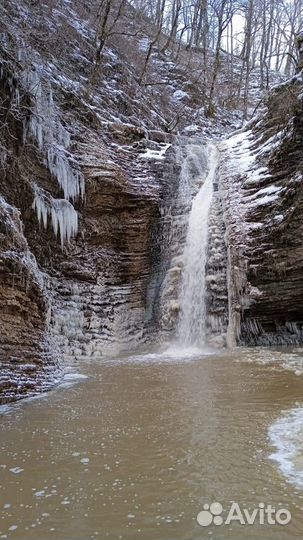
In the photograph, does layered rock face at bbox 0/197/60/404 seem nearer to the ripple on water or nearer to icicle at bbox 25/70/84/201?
the ripple on water

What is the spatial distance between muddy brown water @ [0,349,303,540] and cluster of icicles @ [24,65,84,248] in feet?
17.7

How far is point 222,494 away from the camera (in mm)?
3012

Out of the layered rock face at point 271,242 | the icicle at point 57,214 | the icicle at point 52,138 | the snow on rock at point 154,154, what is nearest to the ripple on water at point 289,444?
the layered rock face at point 271,242

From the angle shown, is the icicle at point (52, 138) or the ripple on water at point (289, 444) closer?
the ripple on water at point (289, 444)

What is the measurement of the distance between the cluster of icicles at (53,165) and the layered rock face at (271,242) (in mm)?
4103

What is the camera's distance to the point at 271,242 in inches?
422

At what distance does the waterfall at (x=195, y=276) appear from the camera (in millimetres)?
10984

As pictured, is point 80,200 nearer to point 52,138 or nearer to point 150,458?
point 52,138

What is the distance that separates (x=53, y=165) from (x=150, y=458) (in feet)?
29.3

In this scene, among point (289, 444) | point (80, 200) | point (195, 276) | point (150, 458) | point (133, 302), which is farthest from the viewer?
point (133, 302)

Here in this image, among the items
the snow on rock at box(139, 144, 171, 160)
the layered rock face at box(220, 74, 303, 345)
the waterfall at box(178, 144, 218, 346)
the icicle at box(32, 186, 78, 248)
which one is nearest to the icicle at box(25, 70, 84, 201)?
the icicle at box(32, 186, 78, 248)

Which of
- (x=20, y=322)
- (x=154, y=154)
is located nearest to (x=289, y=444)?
(x=20, y=322)

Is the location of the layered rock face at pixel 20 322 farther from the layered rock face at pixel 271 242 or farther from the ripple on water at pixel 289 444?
the layered rock face at pixel 271 242

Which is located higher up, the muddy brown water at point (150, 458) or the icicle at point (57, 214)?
the icicle at point (57, 214)
